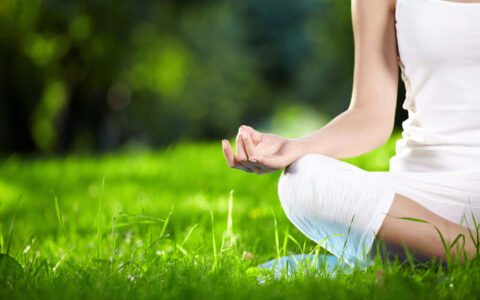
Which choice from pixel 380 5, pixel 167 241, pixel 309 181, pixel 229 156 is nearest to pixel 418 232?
pixel 309 181

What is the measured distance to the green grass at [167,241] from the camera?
1.54 metres

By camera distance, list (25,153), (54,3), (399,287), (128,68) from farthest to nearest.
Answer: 1. (25,153)
2. (128,68)
3. (54,3)
4. (399,287)

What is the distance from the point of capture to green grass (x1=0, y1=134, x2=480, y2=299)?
1.54 meters

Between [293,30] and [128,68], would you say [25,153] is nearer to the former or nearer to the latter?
[128,68]

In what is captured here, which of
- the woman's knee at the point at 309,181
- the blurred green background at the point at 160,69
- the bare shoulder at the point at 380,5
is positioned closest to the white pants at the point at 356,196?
the woman's knee at the point at 309,181

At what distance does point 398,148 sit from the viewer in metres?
2.07

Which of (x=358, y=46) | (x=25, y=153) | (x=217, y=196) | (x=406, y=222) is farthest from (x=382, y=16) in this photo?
(x=25, y=153)

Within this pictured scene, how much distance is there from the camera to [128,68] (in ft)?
51.1

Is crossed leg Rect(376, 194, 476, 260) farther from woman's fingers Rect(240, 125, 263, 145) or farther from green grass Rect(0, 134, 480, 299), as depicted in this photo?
woman's fingers Rect(240, 125, 263, 145)

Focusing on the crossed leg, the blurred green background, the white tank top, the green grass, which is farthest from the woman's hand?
the blurred green background

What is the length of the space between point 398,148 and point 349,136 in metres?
0.24

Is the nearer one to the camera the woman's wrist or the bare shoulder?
the woman's wrist

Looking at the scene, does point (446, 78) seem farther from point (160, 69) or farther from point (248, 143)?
point (160, 69)

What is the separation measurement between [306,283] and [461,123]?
2.46 ft
